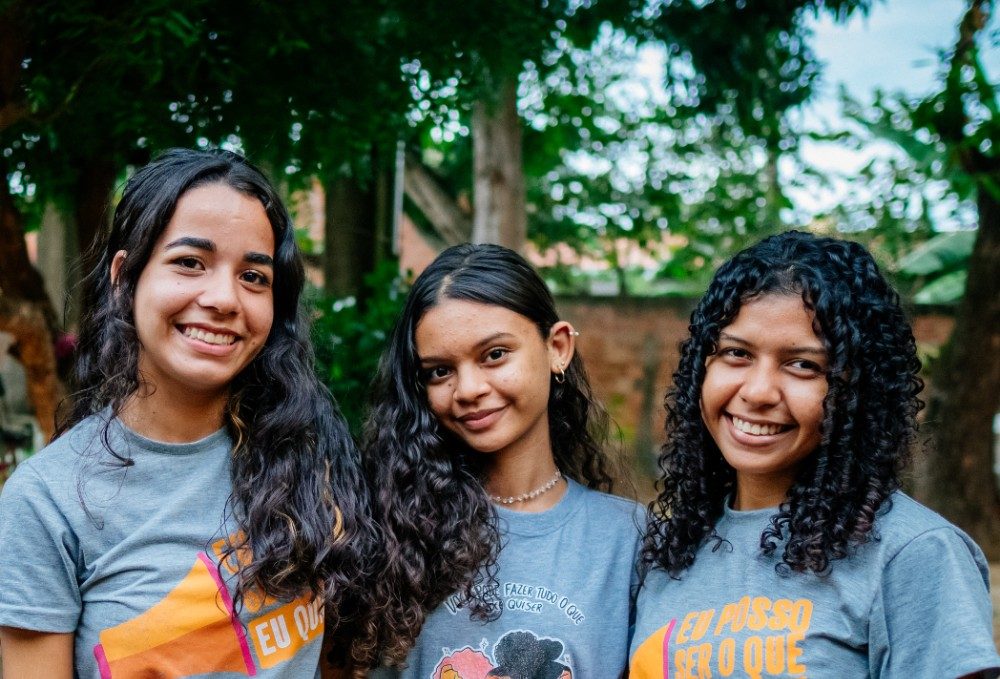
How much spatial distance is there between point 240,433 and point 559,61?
10.8 feet

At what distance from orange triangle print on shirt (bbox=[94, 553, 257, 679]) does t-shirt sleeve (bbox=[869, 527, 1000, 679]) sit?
116cm

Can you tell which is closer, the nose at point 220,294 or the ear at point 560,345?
the nose at point 220,294

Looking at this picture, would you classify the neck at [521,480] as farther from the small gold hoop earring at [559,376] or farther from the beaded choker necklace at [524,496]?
the small gold hoop earring at [559,376]

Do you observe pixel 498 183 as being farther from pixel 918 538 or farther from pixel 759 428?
pixel 918 538

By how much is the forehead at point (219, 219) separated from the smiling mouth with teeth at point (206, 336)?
174 millimetres

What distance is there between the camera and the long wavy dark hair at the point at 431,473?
7.06 feet

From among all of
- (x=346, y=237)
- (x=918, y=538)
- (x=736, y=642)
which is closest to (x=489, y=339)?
(x=736, y=642)

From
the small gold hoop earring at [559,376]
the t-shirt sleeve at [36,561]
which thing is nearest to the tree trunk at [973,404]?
the small gold hoop earring at [559,376]

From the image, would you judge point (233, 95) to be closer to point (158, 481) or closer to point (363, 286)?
point (158, 481)

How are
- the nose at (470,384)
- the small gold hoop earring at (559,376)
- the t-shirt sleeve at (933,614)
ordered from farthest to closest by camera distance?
the small gold hoop earring at (559,376) → the nose at (470,384) → the t-shirt sleeve at (933,614)

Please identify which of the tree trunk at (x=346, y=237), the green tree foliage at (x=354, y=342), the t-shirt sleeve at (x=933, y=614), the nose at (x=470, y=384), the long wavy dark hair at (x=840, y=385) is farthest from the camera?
the tree trunk at (x=346, y=237)

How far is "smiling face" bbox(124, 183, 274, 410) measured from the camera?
1.90m

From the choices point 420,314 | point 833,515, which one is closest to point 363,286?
point 420,314

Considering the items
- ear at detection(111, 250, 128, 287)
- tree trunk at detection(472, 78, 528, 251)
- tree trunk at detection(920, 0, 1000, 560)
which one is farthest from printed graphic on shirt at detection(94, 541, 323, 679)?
tree trunk at detection(920, 0, 1000, 560)
